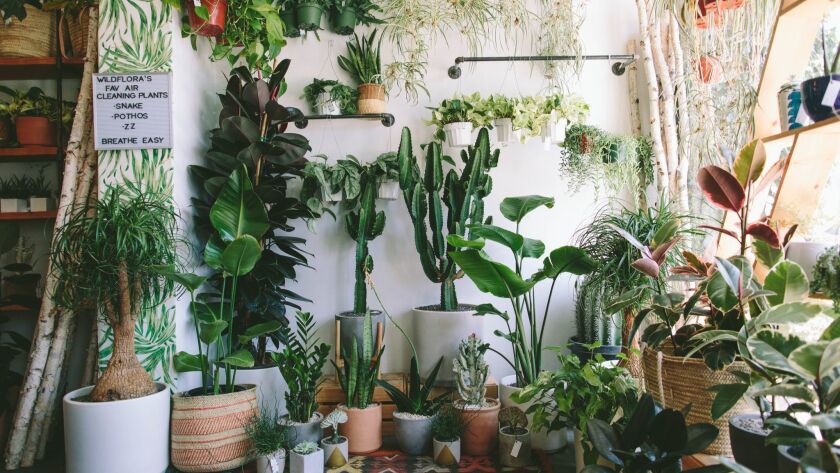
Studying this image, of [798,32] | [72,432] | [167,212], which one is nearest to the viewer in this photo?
[798,32]

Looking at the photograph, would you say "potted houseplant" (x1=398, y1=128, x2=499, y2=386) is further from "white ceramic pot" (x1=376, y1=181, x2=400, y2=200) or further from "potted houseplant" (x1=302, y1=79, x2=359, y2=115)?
"potted houseplant" (x1=302, y1=79, x2=359, y2=115)

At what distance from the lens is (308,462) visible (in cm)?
255

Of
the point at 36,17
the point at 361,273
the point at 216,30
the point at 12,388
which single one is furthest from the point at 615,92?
the point at 12,388

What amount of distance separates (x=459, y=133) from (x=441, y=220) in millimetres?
515

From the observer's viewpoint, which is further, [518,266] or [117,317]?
[518,266]

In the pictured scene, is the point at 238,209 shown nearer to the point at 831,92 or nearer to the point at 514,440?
the point at 514,440

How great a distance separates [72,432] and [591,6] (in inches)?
145

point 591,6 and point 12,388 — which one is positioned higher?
point 591,6

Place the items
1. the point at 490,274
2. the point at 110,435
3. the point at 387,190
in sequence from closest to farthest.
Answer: the point at 110,435 < the point at 490,274 < the point at 387,190

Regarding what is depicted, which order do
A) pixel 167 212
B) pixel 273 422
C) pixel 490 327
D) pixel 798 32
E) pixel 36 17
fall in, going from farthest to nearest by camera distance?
A: 1. pixel 490 327
2. pixel 36 17
3. pixel 273 422
4. pixel 167 212
5. pixel 798 32

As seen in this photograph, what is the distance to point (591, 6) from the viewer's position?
12.2 ft

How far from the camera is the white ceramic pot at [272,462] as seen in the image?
8.36 feet

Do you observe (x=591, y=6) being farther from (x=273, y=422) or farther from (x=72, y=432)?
(x=72, y=432)

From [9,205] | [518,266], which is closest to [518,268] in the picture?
[518,266]
